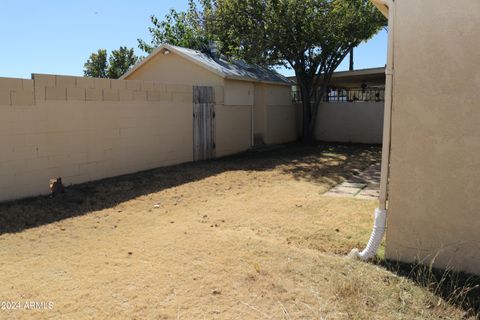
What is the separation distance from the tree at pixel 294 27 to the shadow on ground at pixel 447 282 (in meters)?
11.6

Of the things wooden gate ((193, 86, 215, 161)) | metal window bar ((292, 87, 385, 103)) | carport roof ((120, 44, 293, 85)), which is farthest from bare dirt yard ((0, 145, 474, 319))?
metal window bar ((292, 87, 385, 103))

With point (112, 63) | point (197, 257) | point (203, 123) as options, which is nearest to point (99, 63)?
point (112, 63)

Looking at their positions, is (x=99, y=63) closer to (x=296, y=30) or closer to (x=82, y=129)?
(x=296, y=30)

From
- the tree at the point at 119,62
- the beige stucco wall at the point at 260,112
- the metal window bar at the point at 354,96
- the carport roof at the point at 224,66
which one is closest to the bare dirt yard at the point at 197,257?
the carport roof at the point at 224,66

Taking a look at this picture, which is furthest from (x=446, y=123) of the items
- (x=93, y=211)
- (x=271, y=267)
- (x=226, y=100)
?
(x=226, y=100)

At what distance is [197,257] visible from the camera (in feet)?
14.7

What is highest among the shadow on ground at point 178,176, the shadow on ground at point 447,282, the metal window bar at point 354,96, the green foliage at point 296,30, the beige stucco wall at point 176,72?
the green foliage at point 296,30

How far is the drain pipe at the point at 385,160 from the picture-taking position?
4.21 meters

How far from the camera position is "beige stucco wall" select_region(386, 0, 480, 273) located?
12.9ft

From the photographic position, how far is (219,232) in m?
5.40

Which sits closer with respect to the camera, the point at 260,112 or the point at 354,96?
the point at 260,112

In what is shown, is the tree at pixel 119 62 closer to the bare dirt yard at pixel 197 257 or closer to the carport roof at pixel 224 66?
the carport roof at pixel 224 66

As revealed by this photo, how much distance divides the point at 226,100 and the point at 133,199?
665cm

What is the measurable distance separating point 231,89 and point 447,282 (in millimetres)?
10667
